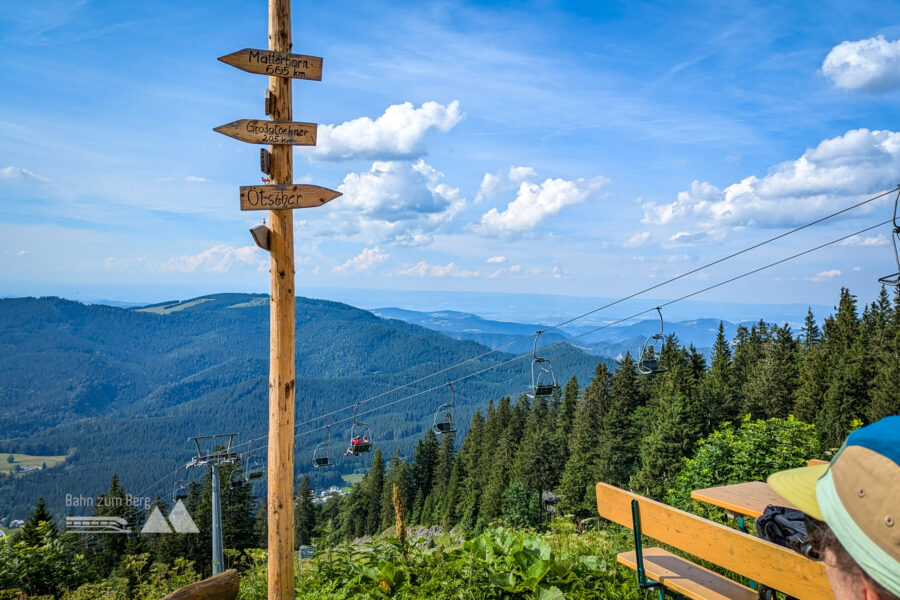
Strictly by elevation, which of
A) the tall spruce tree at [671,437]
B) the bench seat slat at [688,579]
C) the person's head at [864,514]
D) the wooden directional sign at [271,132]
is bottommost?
the tall spruce tree at [671,437]

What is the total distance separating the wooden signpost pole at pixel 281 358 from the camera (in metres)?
4.65

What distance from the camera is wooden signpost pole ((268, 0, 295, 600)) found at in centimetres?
465

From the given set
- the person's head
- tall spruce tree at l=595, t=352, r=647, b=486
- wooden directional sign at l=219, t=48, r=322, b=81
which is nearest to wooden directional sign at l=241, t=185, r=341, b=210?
wooden directional sign at l=219, t=48, r=322, b=81

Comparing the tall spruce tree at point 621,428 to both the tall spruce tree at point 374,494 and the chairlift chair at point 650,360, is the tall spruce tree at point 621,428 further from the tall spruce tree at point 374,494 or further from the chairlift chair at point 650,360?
the chairlift chair at point 650,360

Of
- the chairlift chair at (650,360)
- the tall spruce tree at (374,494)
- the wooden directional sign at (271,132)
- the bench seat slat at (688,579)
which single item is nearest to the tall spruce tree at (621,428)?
the tall spruce tree at (374,494)

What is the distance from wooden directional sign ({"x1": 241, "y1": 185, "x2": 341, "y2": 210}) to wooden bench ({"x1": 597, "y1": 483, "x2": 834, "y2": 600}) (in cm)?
318

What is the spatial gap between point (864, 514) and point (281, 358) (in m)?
4.26

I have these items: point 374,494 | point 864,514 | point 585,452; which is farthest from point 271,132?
point 374,494

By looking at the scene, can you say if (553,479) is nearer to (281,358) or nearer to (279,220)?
(281,358)

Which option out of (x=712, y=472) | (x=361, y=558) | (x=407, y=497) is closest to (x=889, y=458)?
(x=361, y=558)

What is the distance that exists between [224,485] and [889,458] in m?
47.5

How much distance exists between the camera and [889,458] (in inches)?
38.0

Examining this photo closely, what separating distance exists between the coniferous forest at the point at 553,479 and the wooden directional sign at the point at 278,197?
2.40m

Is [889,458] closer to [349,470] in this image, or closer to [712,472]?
[712,472]
